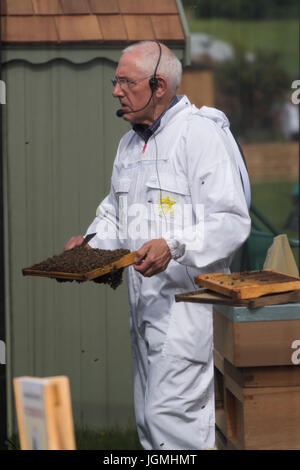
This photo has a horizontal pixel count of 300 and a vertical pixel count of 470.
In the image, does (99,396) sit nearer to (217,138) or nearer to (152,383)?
(152,383)

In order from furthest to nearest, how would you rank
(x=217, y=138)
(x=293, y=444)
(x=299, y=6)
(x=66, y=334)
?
(x=66, y=334), (x=299, y=6), (x=217, y=138), (x=293, y=444)

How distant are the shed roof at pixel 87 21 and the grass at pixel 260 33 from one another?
0.43ft

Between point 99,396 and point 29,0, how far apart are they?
187 centimetres

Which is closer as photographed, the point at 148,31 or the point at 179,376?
the point at 179,376

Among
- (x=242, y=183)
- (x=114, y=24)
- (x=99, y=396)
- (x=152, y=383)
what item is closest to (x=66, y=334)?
(x=99, y=396)

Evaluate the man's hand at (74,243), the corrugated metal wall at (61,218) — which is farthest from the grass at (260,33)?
the man's hand at (74,243)

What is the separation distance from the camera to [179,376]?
10.7 feet

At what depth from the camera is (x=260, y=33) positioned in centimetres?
372

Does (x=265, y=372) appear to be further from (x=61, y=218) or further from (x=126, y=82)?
(x=61, y=218)

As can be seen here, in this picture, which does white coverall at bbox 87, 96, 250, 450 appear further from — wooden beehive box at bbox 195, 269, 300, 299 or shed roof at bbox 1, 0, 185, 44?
shed roof at bbox 1, 0, 185, 44

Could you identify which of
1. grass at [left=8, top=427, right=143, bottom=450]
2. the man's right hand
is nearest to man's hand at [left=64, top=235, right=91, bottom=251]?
the man's right hand

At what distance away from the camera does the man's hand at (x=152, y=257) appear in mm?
3043

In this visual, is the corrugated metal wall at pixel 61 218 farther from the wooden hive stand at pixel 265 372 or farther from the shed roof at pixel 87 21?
the wooden hive stand at pixel 265 372

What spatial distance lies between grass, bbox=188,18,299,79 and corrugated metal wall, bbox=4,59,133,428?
53 cm
